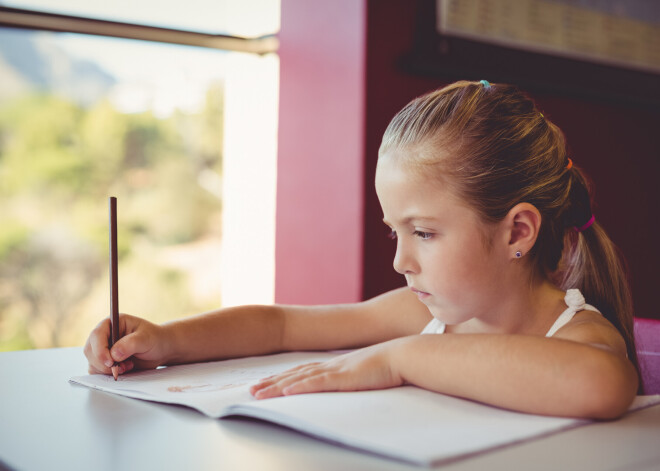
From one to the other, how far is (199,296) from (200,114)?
866 mm

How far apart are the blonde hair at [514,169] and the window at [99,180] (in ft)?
6.89

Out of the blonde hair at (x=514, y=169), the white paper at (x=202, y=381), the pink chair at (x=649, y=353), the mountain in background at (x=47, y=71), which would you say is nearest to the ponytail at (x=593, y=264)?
the blonde hair at (x=514, y=169)

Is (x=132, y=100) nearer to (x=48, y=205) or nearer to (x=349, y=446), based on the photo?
(x=48, y=205)

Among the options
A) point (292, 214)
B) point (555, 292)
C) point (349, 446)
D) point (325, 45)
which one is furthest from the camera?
point (292, 214)

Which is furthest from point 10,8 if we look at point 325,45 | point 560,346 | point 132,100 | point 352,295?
point 560,346

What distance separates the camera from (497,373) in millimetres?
661

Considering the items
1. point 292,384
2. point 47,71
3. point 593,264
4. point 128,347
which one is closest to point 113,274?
point 128,347

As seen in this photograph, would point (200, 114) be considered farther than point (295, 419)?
Yes

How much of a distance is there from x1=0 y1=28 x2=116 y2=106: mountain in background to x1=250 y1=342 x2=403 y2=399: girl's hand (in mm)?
2830

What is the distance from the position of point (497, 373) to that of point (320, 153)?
1.46m

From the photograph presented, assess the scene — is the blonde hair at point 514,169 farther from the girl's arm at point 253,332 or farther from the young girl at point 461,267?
the girl's arm at point 253,332

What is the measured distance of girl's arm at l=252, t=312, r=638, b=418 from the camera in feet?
2.09

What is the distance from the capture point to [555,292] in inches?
38.6

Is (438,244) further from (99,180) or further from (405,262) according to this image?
(99,180)
